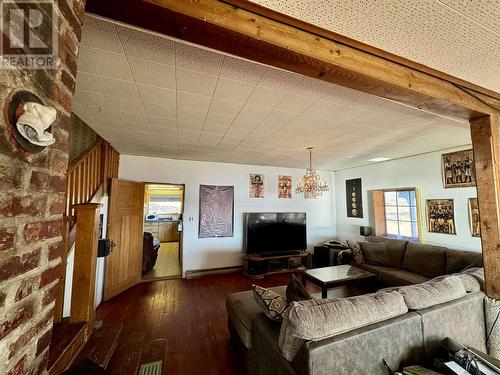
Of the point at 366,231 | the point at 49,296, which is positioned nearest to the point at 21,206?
the point at 49,296

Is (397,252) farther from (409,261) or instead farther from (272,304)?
(272,304)

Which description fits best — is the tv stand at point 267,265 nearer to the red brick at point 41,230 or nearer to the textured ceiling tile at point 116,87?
the textured ceiling tile at point 116,87

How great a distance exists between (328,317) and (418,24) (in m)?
1.73

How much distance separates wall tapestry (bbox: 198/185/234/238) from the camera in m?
4.52

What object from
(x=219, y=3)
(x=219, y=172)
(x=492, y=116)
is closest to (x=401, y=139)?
(x=492, y=116)

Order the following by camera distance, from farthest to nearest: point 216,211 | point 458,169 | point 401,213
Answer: point 216,211 < point 401,213 < point 458,169

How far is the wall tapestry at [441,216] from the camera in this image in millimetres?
3428

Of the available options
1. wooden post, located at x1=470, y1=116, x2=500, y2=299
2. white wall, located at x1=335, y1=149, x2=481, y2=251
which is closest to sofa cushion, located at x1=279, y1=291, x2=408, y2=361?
wooden post, located at x1=470, y1=116, x2=500, y2=299

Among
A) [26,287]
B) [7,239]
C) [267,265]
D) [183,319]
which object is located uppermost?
[7,239]

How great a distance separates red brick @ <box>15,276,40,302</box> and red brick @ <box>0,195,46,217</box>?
0.19 metres

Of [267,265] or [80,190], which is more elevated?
[80,190]

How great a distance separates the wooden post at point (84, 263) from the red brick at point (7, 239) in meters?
1.39

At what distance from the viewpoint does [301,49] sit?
1.09 meters

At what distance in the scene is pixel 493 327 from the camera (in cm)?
186
